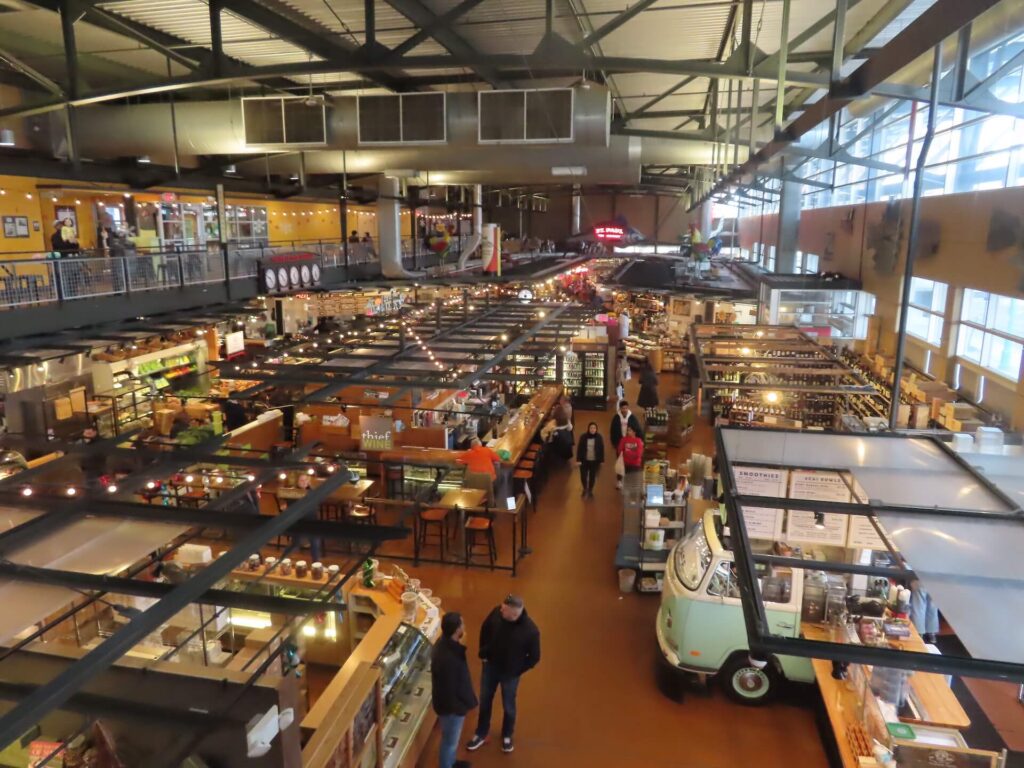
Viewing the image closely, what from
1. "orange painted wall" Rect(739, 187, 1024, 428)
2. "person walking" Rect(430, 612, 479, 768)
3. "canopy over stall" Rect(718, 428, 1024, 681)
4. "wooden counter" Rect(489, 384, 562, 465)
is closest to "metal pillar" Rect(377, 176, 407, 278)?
"wooden counter" Rect(489, 384, 562, 465)

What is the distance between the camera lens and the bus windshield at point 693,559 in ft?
20.2

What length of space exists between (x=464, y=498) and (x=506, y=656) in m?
3.78

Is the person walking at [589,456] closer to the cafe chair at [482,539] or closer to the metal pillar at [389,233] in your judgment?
the cafe chair at [482,539]

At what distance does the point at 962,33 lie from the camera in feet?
10.4

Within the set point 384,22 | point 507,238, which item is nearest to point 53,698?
point 384,22

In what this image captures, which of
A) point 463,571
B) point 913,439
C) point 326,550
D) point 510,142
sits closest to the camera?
point 913,439

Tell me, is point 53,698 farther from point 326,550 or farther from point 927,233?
point 927,233

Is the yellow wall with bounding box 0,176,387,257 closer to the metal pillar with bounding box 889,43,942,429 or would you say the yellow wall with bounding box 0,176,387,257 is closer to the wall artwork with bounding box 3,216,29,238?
the wall artwork with bounding box 3,216,29,238

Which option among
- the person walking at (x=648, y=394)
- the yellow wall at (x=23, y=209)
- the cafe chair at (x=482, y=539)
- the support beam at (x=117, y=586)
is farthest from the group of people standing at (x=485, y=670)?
the yellow wall at (x=23, y=209)

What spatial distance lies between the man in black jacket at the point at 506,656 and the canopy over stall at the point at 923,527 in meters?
2.47

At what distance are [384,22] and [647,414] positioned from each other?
337 inches

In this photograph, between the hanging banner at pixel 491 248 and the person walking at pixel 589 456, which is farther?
the hanging banner at pixel 491 248

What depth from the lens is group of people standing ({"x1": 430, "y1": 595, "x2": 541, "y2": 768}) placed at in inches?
194

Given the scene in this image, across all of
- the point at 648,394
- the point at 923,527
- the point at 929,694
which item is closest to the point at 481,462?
the point at 929,694
